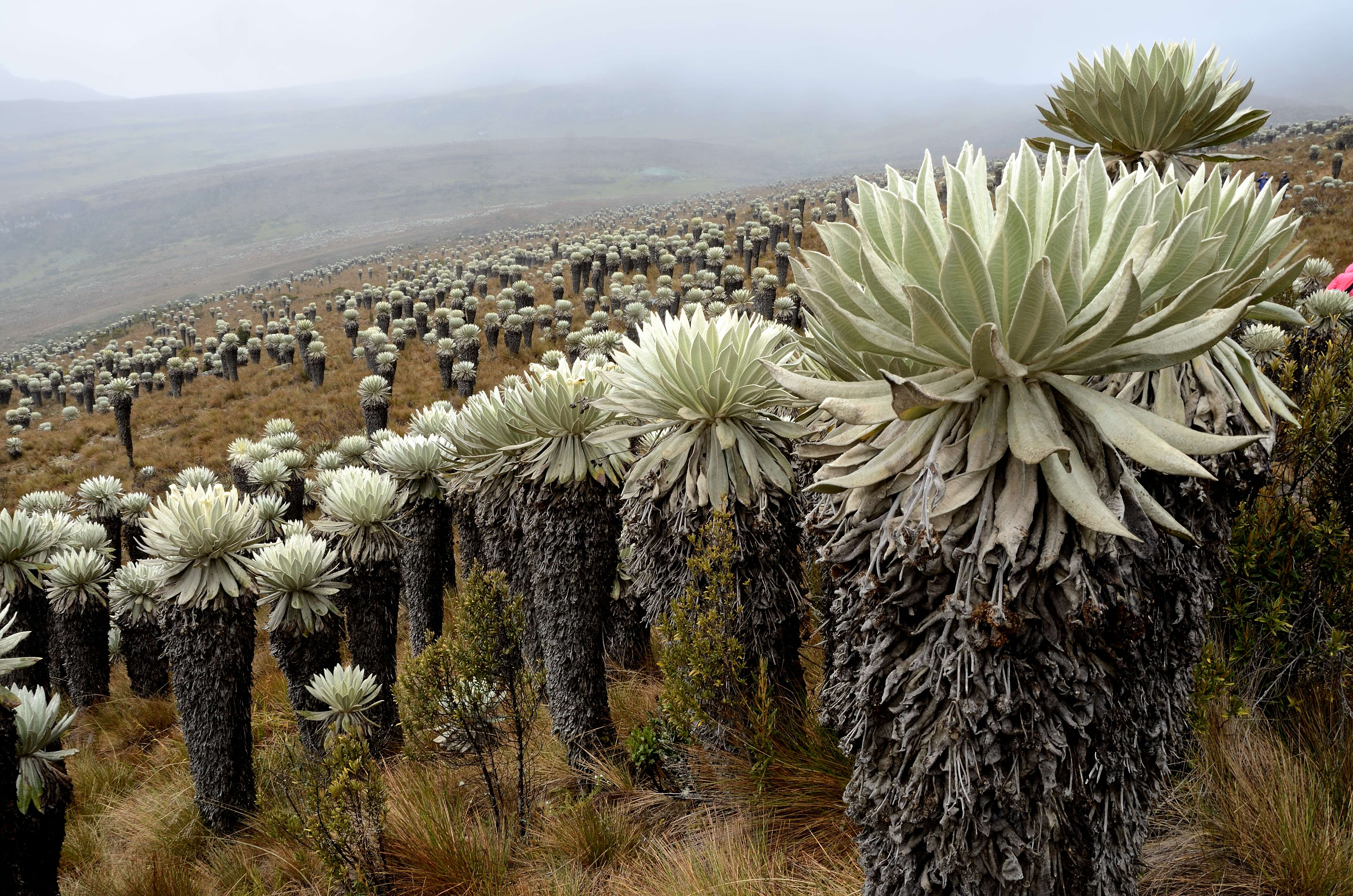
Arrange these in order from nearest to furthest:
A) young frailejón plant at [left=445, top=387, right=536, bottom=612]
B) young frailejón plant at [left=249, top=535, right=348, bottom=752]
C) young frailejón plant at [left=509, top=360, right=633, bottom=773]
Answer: young frailejón plant at [left=509, top=360, right=633, bottom=773] < young frailejón plant at [left=445, top=387, right=536, bottom=612] < young frailejón plant at [left=249, top=535, right=348, bottom=752]

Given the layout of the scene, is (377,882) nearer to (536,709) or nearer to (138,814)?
(536,709)

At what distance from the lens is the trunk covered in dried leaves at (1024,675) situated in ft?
4.85

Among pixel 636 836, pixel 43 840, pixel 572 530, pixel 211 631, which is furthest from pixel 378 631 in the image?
pixel 636 836

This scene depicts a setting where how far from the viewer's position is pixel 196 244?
122312 millimetres

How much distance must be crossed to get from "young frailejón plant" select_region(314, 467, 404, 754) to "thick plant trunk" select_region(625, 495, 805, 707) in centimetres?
308

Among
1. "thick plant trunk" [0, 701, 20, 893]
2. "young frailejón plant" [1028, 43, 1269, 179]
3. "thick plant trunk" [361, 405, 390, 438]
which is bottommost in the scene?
"thick plant trunk" [361, 405, 390, 438]

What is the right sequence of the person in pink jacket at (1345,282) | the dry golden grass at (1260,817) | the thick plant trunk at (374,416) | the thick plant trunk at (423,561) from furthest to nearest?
the thick plant trunk at (374,416) → the person in pink jacket at (1345,282) → the thick plant trunk at (423,561) → the dry golden grass at (1260,817)

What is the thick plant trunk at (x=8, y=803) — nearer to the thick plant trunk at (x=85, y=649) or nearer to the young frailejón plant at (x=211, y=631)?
the young frailejón plant at (x=211, y=631)

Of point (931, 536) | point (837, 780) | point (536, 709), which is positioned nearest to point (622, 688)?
point (536, 709)

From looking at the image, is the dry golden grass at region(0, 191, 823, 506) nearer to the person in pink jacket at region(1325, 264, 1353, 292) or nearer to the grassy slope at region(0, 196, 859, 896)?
the grassy slope at region(0, 196, 859, 896)

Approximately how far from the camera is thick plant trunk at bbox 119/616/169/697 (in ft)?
28.1

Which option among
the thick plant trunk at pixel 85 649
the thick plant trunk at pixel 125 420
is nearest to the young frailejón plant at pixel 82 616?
the thick plant trunk at pixel 85 649

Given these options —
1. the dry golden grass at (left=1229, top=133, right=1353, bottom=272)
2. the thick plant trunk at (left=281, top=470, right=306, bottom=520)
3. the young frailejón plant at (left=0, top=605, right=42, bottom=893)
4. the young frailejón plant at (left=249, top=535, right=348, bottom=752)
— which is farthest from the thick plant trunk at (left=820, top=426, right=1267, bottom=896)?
the thick plant trunk at (left=281, top=470, right=306, bottom=520)

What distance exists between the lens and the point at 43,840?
3.55 metres
